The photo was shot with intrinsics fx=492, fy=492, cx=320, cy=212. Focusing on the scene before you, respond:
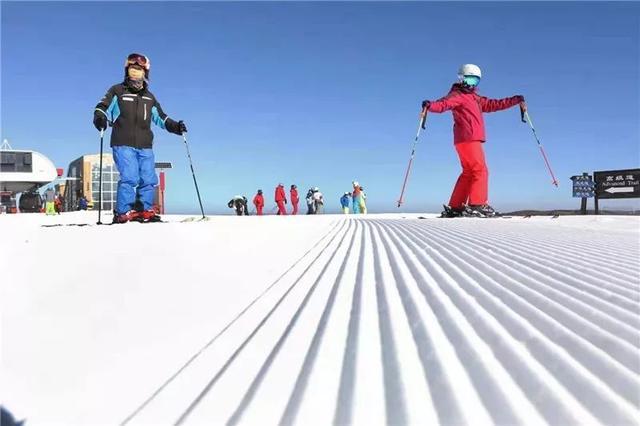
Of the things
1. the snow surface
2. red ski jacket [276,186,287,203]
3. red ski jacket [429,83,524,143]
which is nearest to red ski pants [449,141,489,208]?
red ski jacket [429,83,524,143]

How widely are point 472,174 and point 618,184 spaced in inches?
505

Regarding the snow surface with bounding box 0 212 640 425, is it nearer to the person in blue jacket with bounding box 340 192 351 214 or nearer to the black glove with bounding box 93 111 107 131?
the black glove with bounding box 93 111 107 131

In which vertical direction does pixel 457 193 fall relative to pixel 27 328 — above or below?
above

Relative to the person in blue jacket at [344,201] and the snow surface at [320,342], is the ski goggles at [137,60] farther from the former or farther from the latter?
the person in blue jacket at [344,201]

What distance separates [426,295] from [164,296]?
1.07 m

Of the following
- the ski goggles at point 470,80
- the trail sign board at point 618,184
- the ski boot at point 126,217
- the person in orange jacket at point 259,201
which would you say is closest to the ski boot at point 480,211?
the ski goggles at point 470,80

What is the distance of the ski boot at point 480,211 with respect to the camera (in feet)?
27.3

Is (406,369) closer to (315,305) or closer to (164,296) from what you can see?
(315,305)

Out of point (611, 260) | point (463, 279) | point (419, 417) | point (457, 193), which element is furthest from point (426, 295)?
point (457, 193)

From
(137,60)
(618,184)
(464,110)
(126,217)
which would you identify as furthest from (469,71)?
(618,184)

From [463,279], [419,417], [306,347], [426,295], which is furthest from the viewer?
[463,279]

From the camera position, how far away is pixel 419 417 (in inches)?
39.1

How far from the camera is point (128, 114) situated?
256 inches

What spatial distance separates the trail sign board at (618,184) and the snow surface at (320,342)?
1774 centimetres
